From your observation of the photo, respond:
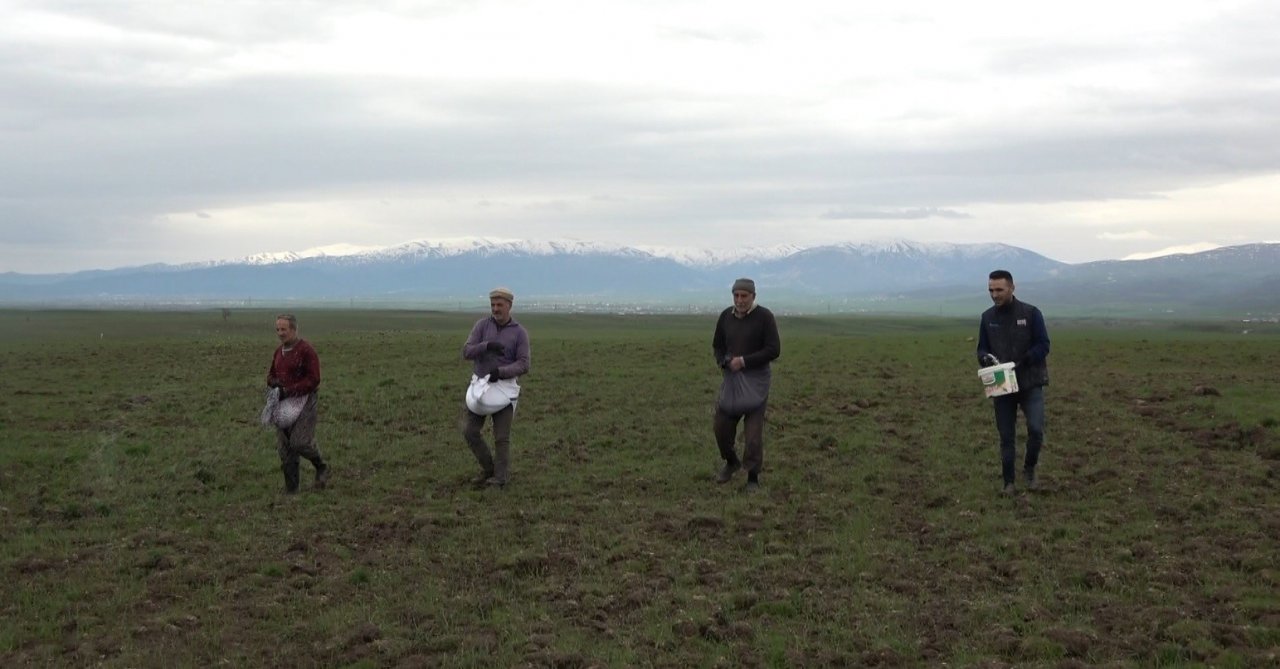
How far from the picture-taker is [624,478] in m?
14.6

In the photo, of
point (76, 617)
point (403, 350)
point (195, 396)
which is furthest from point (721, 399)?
point (403, 350)

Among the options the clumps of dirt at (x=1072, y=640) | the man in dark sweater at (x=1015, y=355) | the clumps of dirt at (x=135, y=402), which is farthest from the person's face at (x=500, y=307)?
the clumps of dirt at (x=135, y=402)

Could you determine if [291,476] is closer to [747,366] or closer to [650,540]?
[650,540]

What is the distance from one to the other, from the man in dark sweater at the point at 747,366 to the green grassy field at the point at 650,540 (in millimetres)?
705

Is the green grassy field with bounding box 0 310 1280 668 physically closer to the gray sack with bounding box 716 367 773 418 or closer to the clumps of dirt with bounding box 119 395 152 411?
the gray sack with bounding box 716 367 773 418

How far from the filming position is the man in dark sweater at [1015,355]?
12.7m

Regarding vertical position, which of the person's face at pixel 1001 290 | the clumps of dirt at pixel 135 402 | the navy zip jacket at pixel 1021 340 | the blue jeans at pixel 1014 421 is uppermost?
the person's face at pixel 1001 290

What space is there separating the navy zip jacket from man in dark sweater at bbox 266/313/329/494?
27.6 feet

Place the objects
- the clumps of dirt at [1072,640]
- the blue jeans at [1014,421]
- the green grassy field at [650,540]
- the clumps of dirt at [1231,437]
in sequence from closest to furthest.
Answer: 1. the clumps of dirt at [1072,640]
2. the green grassy field at [650,540]
3. the blue jeans at [1014,421]
4. the clumps of dirt at [1231,437]

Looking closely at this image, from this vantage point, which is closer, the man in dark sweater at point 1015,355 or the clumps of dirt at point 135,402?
the man in dark sweater at point 1015,355

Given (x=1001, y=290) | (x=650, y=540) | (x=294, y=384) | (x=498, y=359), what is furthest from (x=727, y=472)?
(x=294, y=384)

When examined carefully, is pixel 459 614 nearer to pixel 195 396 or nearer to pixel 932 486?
pixel 932 486

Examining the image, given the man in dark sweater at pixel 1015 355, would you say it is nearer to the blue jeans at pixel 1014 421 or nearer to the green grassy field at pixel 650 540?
the blue jeans at pixel 1014 421

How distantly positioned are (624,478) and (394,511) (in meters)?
3.30
